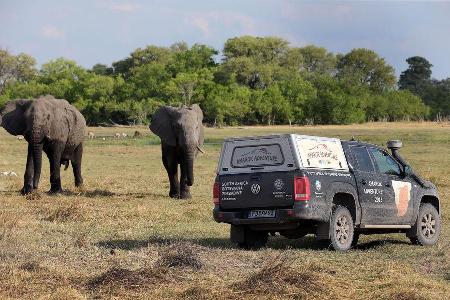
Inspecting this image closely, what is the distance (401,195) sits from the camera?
14.8 m

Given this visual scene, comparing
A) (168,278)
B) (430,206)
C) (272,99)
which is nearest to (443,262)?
(430,206)

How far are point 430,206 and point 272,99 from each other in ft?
275

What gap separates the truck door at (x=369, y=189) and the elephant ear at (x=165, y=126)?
9840 millimetres

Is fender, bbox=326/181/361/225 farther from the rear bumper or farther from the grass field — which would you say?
the grass field

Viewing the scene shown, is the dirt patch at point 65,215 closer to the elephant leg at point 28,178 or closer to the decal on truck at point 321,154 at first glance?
the elephant leg at point 28,178

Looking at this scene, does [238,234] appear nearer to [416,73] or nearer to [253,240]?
[253,240]

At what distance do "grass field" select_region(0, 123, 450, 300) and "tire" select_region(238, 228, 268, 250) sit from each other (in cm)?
22

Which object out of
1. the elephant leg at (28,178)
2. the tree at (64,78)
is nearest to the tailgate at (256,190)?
the elephant leg at (28,178)

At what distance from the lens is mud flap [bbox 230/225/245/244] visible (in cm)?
1391

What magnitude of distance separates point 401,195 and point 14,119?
12902 mm

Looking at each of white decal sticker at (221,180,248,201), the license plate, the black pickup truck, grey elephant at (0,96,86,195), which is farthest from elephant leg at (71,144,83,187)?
the license plate

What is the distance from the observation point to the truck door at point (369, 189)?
1415 cm

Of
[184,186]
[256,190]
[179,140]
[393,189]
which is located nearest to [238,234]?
[256,190]

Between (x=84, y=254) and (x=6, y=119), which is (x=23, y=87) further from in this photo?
(x=84, y=254)
